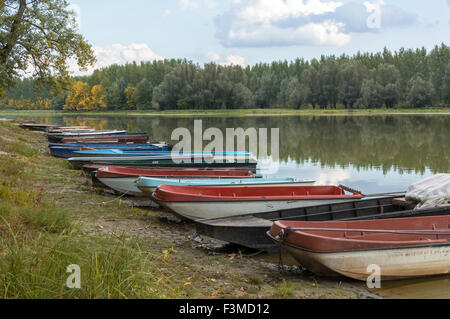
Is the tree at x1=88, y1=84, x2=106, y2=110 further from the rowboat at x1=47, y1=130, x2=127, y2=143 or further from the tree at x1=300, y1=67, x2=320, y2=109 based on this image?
the rowboat at x1=47, y1=130, x2=127, y2=143

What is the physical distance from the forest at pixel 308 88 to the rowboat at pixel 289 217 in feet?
255

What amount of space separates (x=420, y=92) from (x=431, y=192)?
85.2 meters

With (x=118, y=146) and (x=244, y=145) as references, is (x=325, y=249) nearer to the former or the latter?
(x=118, y=146)

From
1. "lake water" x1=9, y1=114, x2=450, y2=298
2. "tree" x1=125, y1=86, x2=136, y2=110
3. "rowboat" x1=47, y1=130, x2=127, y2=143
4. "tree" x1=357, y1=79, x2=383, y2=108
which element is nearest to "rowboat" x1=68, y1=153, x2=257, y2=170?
"lake water" x1=9, y1=114, x2=450, y2=298

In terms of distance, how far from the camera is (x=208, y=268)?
801cm

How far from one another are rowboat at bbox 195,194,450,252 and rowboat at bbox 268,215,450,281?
1.04 metres

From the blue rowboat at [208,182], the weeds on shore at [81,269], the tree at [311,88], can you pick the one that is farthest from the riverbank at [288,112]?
the weeds on shore at [81,269]

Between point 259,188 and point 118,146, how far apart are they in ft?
52.4

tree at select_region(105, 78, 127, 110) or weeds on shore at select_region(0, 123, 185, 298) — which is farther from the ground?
tree at select_region(105, 78, 127, 110)

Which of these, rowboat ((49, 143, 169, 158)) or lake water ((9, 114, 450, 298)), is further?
rowboat ((49, 143, 169, 158))

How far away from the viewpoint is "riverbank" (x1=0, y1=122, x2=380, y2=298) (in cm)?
506

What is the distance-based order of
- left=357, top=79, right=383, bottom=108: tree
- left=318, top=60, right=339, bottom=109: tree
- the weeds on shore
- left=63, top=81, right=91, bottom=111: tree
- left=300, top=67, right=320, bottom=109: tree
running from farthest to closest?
left=63, top=81, right=91, bottom=111: tree, left=300, top=67, right=320, bottom=109: tree, left=318, top=60, right=339, bottom=109: tree, left=357, top=79, right=383, bottom=108: tree, the weeds on shore

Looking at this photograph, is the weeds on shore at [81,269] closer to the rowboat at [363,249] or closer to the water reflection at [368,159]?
the rowboat at [363,249]
